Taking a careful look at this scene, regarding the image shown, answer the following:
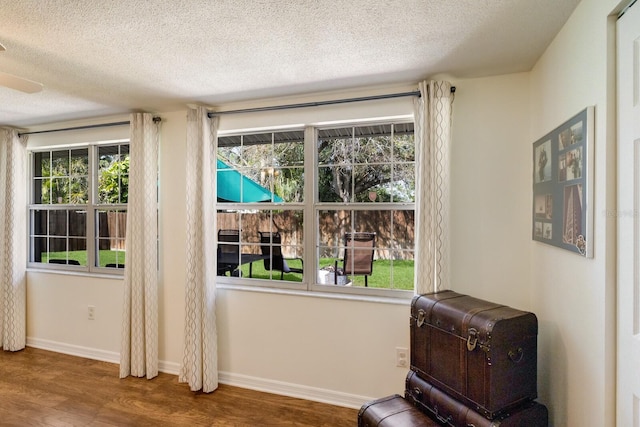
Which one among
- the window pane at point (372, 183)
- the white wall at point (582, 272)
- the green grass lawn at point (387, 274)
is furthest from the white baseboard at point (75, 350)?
the white wall at point (582, 272)

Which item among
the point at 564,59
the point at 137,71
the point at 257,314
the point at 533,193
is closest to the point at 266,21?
the point at 137,71

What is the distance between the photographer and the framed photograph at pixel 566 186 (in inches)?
55.4

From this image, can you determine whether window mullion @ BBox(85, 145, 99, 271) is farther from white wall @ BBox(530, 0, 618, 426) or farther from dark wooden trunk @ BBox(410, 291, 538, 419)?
white wall @ BBox(530, 0, 618, 426)

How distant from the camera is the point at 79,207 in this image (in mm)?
3643

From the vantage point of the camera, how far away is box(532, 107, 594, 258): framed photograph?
1407 mm

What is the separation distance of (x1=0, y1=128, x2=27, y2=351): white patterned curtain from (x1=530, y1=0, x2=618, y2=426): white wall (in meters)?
4.89

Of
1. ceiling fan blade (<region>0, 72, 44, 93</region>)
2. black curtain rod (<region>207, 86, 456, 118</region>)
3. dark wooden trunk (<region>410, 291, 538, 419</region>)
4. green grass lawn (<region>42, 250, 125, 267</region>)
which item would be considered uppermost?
black curtain rod (<region>207, 86, 456, 118</region>)

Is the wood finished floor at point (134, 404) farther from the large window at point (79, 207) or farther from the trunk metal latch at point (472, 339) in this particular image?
the trunk metal latch at point (472, 339)

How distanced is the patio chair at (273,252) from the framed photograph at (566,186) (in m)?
1.86

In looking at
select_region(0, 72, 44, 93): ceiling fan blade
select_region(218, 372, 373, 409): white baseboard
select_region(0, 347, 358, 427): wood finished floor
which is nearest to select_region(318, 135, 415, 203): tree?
select_region(218, 372, 373, 409): white baseboard

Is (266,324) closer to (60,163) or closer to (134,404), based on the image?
(134,404)

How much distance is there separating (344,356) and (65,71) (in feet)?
9.38

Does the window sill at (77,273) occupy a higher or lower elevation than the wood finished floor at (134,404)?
higher

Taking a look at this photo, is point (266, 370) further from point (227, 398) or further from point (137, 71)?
point (137, 71)
